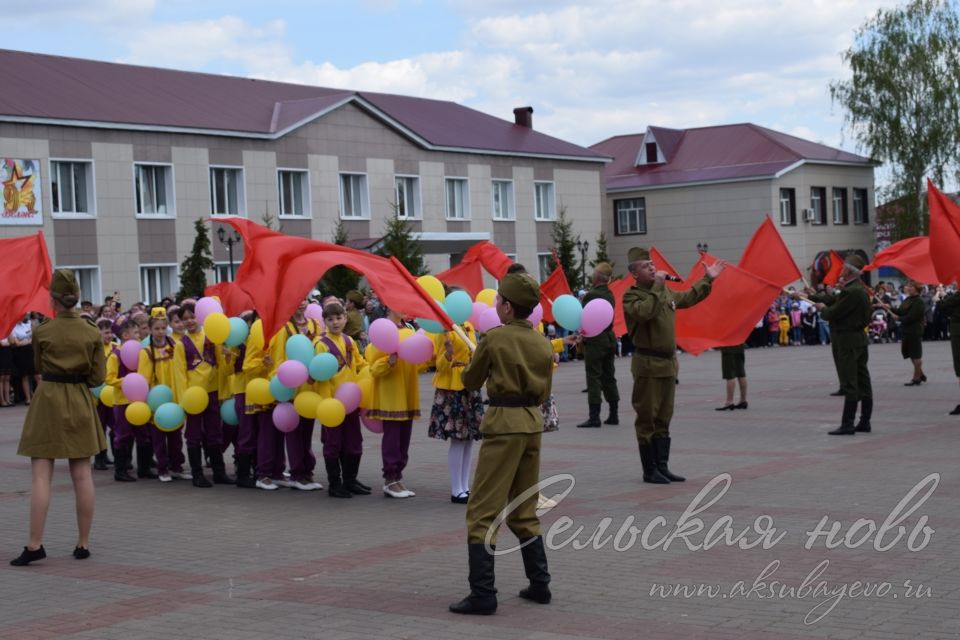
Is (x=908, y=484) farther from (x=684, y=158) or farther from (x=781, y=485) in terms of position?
(x=684, y=158)

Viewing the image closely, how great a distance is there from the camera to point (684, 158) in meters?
62.0

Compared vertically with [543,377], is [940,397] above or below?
below

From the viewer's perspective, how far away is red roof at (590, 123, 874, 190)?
59.0m

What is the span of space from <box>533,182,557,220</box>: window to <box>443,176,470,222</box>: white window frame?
421cm

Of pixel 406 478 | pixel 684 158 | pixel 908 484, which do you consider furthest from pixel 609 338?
pixel 684 158

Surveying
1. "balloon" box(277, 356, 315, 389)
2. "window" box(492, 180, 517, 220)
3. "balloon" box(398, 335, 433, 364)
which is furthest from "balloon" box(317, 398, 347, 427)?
"window" box(492, 180, 517, 220)

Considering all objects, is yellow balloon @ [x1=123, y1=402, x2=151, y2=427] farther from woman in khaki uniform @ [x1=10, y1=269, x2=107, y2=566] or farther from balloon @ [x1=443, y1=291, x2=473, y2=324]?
balloon @ [x1=443, y1=291, x2=473, y2=324]

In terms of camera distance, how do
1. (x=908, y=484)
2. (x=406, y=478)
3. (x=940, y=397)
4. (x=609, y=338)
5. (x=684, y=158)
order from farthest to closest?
(x=684, y=158) < (x=940, y=397) < (x=609, y=338) < (x=406, y=478) < (x=908, y=484)

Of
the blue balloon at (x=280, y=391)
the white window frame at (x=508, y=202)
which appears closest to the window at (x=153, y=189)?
the white window frame at (x=508, y=202)

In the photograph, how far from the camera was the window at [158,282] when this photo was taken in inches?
1524

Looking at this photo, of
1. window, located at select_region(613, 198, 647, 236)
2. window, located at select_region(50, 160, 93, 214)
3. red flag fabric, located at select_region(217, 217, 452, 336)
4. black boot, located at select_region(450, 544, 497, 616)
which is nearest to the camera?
black boot, located at select_region(450, 544, 497, 616)

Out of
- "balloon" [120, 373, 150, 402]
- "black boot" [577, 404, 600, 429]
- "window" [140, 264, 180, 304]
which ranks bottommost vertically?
"black boot" [577, 404, 600, 429]

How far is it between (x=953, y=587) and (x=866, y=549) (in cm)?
111

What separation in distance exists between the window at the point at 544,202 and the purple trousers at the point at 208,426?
39.7 meters
